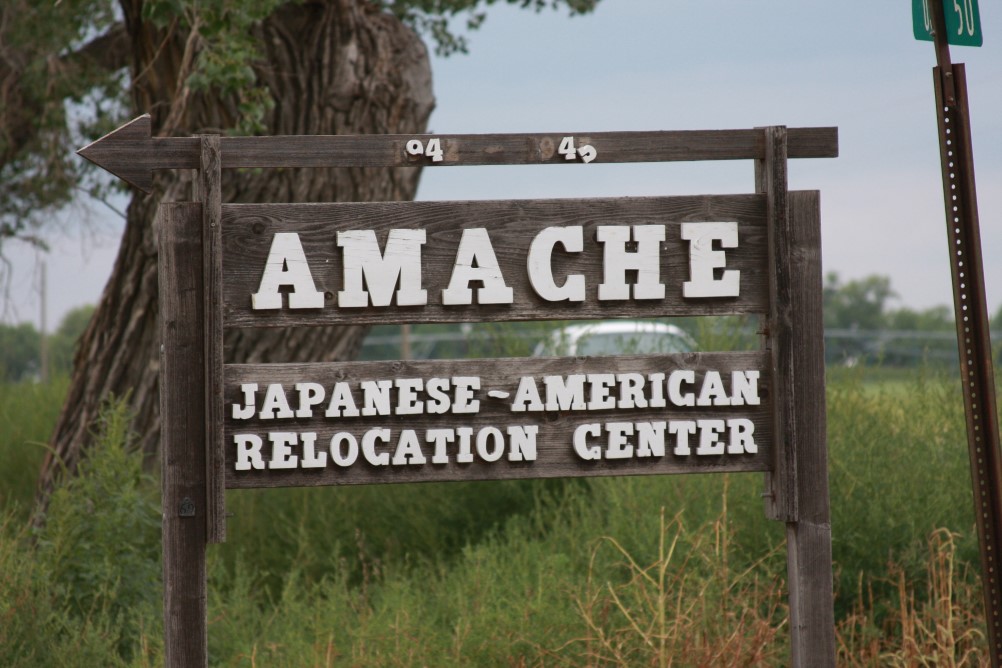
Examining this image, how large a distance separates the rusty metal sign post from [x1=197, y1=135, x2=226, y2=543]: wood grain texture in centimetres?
253

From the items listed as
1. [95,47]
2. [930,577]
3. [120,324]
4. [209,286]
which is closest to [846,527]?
[930,577]

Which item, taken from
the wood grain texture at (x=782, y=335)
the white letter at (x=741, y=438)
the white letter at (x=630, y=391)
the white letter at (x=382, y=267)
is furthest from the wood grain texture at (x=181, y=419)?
the wood grain texture at (x=782, y=335)

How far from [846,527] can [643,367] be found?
94.5 inches

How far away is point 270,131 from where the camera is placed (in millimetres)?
7895

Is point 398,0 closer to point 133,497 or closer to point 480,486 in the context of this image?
point 480,486

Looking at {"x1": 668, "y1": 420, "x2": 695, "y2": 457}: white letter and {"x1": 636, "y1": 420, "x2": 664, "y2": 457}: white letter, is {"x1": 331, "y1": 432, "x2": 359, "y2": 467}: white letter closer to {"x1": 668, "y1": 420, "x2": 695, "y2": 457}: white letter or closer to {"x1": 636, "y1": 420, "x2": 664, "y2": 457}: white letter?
{"x1": 636, "y1": 420, "x2": 664, "y2": 457}: white letter

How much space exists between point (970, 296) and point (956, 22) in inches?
38.2

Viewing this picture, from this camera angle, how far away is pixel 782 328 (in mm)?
3791

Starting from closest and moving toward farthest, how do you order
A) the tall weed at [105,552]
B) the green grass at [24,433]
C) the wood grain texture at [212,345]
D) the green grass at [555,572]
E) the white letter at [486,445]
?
1. the wood grain texture at [212,345]
2. the white letter at [486,445]
3. the green grass at [555,572]
4. the tall weed at [105,552]
5. the green grass at [24,433]

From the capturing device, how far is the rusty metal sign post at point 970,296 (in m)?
3.77

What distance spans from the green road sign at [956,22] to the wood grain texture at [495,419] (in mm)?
1305

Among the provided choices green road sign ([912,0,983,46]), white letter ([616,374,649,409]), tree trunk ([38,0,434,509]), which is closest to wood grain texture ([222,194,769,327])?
white letter ([616,374,649,409])

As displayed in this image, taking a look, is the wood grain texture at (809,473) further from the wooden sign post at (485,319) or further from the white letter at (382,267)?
the white letter at (382,267)

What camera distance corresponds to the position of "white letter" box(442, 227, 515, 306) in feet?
12.1
